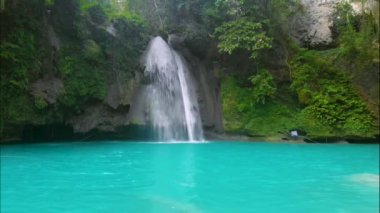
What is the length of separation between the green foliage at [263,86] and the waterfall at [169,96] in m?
2.78

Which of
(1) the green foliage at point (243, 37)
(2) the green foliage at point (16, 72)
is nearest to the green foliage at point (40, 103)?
(2) the green foliage at point (16, 72)

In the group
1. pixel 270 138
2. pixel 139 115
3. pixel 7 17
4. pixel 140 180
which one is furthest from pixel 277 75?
pixel 140 180

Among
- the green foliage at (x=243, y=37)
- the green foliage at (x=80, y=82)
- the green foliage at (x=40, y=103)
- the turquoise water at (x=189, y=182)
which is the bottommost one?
the turquoise water at (x=189, y=182)

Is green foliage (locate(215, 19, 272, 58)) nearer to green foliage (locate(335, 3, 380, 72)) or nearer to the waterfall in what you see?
the waterfall

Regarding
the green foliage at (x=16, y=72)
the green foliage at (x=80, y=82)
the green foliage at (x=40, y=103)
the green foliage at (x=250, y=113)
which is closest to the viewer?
the green foliage at (x=16, y=72)

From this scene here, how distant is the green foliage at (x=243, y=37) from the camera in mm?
18453

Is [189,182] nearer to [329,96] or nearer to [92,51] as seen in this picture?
[92,51]

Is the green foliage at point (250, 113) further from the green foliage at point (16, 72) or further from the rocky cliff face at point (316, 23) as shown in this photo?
the green foliage at point (16, 72)

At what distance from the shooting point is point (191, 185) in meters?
7.70

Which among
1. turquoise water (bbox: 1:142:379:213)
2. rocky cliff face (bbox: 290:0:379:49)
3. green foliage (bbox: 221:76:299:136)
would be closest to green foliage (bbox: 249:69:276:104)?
green foliage (bbox: 221:76:299:136)

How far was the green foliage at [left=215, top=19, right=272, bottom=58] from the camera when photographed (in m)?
18.5

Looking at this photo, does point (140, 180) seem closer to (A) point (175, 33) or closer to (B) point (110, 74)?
(B) point (110, 74)

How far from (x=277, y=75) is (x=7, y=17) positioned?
1159 centimetres

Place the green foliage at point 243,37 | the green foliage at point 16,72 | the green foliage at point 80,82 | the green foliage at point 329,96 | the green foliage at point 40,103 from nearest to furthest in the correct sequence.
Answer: the green foliage at point 16,72, the green foliage at point 40,103, the green foliage at point 80,82, the green foliage at point 329,96, the green foliage at point 243,37
